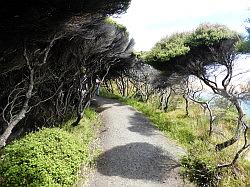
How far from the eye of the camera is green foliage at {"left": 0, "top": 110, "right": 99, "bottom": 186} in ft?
26.4

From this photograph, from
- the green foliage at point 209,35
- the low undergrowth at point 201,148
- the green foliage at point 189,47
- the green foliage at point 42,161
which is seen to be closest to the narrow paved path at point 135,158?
the low undergrowth at point 201,148

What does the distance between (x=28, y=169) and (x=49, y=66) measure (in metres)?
7.71

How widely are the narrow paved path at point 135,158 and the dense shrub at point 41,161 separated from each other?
130 centimetres

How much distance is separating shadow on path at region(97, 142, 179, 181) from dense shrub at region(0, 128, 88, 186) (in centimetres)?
171

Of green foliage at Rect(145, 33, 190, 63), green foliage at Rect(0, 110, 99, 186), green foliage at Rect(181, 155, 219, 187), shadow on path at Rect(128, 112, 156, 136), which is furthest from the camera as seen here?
shadow on path at Rect(128, 112, 156, 136)

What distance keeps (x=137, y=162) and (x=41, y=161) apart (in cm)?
447

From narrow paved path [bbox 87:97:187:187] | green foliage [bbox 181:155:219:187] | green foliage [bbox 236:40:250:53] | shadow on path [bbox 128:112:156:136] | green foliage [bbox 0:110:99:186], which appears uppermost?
green foliage [bbox 236:40:250:53]

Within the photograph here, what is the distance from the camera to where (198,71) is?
14156mm

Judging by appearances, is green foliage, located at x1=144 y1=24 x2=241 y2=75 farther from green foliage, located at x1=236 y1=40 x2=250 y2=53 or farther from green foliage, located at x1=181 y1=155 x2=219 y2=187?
green foliage, located at x1=181 y1=155 x2=219 y2=187

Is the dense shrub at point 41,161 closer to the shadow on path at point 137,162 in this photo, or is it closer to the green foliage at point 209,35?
the shadow on path at point 137,162

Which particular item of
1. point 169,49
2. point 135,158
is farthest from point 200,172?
point 169,49

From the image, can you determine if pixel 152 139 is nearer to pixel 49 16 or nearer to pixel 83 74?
pixel 83 74

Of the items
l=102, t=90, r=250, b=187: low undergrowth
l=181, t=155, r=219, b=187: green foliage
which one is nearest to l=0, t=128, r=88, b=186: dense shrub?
l=181, t=155, r=219, b=187: green foliage

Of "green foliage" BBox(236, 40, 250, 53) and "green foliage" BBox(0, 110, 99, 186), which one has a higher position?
"green foliage" BBox(236, 40, 250, 53)
